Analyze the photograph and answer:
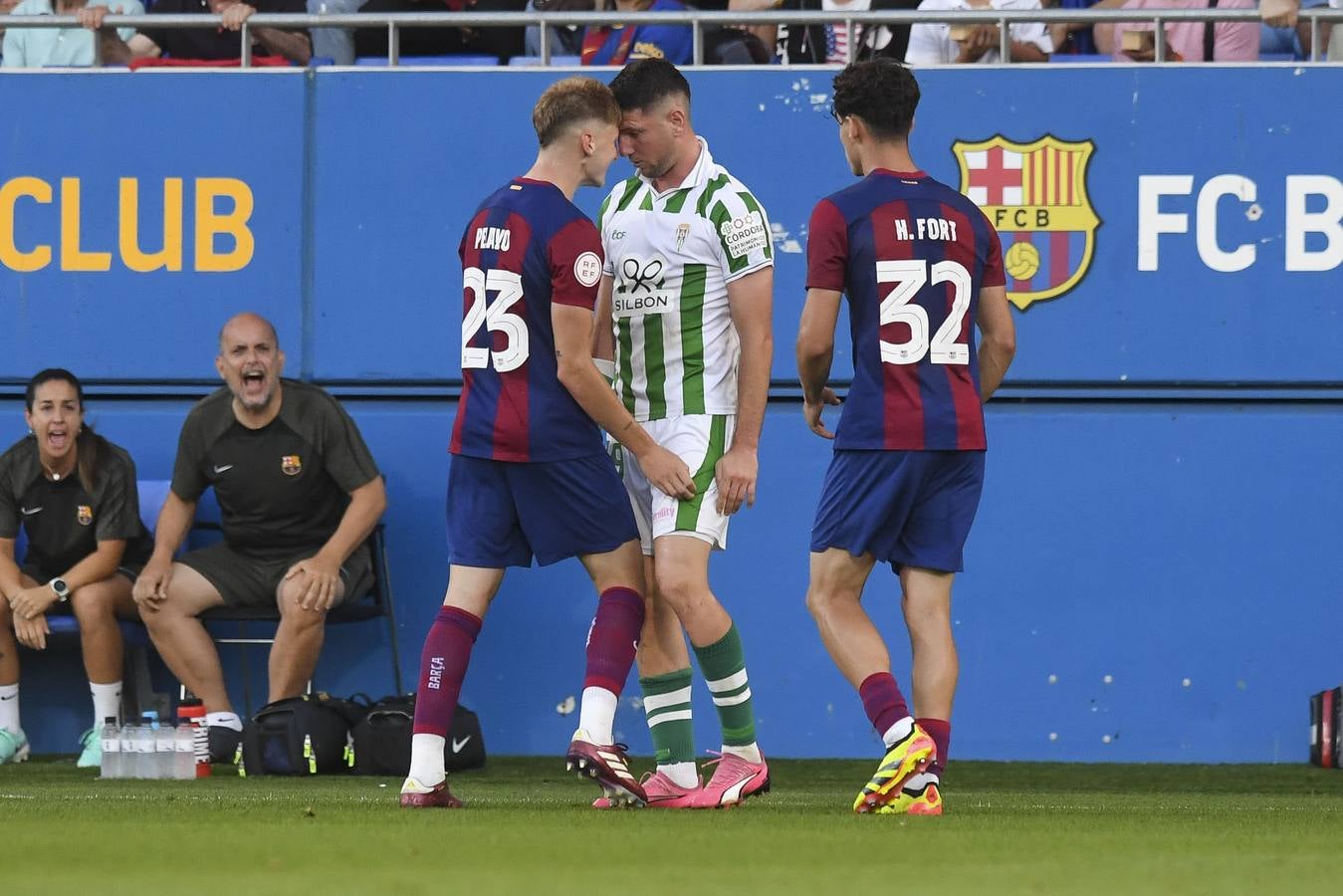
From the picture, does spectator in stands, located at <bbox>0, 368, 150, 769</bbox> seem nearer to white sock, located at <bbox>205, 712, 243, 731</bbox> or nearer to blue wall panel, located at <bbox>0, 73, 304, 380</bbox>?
white sock, located at <bbox>205, 712, 243, 731</bbox>

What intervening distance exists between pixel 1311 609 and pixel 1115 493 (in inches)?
37.1

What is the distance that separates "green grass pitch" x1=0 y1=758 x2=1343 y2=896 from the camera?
3623mm

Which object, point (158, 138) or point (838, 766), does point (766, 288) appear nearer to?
point (838, 766)

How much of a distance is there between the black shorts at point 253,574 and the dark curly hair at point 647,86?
331 centimetres

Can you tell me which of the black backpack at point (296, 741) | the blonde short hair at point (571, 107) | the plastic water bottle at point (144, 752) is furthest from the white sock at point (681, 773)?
the plastic water bottle at point (144, 752)

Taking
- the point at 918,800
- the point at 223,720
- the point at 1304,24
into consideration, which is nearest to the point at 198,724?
the point at 223,720

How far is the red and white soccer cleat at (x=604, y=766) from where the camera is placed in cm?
519

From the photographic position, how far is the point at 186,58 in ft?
30.9

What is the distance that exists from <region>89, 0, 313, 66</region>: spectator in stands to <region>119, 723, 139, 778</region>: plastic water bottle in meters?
3.23

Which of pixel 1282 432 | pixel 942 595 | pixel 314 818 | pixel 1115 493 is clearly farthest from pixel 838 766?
pixel 314 818

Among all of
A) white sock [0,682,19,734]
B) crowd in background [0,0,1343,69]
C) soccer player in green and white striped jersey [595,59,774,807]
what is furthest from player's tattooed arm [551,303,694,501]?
white sock [0,682,19,734]

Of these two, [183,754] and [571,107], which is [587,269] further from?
[183,754]

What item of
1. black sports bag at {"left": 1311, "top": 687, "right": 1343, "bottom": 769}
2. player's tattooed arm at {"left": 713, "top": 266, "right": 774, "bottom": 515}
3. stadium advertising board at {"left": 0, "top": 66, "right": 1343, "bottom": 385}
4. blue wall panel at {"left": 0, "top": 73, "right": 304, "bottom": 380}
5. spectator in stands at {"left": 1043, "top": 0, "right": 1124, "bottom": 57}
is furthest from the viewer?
spectator in stands at {"left": 1043, "top": 0, "right": 1124, "bottom": 57}

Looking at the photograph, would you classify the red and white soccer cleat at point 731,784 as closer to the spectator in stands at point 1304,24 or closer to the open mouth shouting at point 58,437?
the open mouth shouting at point 58,437
